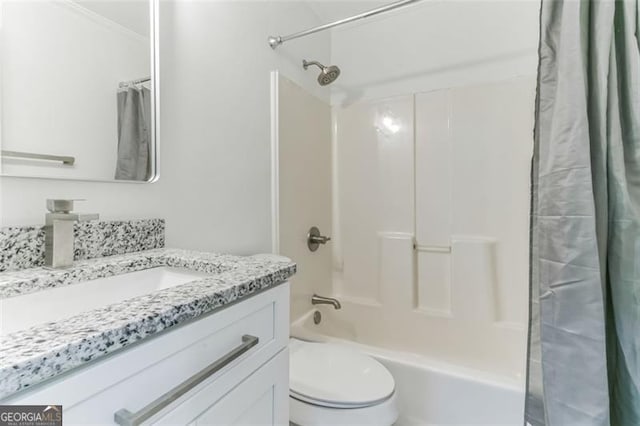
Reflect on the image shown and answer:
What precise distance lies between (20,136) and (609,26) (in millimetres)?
1230

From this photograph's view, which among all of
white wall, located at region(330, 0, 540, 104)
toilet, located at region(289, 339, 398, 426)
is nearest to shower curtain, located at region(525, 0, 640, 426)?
toilet, located at region(289, 339, 398, 426)

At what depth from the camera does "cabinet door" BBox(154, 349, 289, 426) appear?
19.1 inches

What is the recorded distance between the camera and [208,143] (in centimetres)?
116

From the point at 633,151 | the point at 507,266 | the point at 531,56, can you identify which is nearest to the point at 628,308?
the point at 633,151

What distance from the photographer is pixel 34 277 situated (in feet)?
1.97

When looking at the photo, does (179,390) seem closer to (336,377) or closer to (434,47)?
(336,377)

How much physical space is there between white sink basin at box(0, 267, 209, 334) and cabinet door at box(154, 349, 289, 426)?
0.93ft

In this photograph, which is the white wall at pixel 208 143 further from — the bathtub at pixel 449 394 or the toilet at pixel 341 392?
the bathtub at pixel 449 394

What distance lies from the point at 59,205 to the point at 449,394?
145 centimetres

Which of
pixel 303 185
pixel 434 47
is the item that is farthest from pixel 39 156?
pixel 434 47

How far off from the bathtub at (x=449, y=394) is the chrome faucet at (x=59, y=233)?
3.74ft

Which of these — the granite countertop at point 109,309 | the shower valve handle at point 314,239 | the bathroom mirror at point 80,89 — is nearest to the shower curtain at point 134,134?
the bathroom mirror at point 80,89

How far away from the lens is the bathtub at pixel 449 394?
120 cm

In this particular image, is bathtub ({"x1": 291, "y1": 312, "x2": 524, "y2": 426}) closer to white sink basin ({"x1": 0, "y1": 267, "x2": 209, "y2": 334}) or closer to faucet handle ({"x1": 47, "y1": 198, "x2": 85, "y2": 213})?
white sink basin ({"x1": 0, "y1": 267, "x2": 209, "y2": 334})
